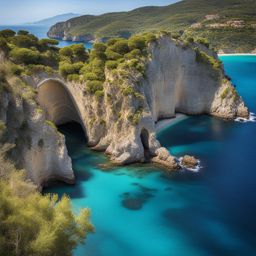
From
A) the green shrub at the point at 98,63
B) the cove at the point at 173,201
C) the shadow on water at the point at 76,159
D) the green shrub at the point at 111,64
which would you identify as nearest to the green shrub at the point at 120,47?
the green shrub at the point at 98,63

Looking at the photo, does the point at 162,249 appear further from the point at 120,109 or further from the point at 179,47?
the point at 179,47

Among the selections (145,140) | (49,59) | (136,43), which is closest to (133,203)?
(145,140)

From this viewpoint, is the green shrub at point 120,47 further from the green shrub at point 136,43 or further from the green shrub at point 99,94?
the green shrub at point 99,94

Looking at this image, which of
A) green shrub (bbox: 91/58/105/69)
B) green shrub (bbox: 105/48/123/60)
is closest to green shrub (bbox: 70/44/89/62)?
green shrub (bbox: 91/58/105/69)

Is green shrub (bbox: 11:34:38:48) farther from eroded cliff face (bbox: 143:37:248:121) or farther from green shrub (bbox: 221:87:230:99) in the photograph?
green shrub (bbox: 221:87:230:99)

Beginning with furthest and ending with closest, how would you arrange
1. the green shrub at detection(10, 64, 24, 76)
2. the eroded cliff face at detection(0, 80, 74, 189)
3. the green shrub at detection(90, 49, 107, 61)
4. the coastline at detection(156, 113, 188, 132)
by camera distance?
the coastline at detection(156, 113, 188, 132) → the green shrub at detection(90, 49, 107, 61) → the green shrub at detection(10, 64, 24, 76) → the eroded cliff face at detection(0, 80, 74, 189)

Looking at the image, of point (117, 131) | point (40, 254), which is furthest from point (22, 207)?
point (117, 131)
